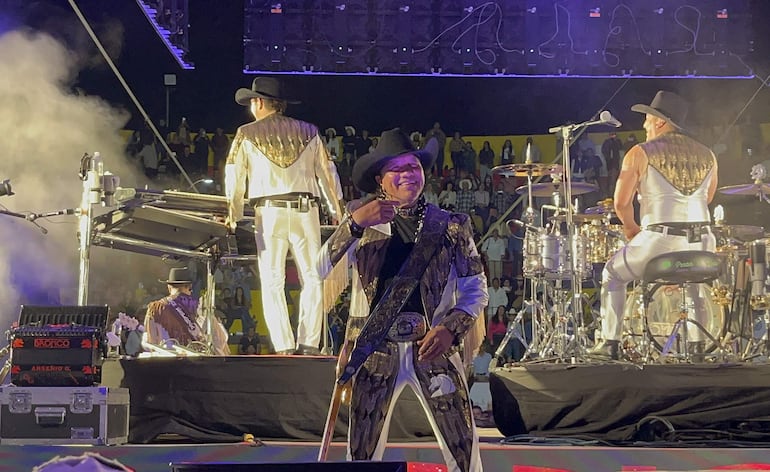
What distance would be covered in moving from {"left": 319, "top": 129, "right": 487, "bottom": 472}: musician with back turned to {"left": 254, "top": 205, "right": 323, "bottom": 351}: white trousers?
2.83 metres

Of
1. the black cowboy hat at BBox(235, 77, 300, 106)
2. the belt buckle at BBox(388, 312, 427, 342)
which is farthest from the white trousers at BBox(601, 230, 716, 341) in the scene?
the belt buckle at BBox(388, 312, 427, 342)

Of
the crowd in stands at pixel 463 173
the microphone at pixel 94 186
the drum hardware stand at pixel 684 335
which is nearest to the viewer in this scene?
the microphone at pixel 94 186

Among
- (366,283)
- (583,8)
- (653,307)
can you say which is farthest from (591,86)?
(366,283)

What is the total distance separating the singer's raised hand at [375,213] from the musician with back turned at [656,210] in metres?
3.83

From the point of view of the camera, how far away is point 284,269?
732 cm

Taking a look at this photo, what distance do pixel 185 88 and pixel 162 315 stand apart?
7.41 metres

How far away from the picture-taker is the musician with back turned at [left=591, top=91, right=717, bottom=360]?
7.66 metres

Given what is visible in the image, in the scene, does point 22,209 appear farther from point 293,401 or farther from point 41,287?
point 293,401

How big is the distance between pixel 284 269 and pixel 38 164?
6.59 m

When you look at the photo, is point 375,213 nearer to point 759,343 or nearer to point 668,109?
point 668,109

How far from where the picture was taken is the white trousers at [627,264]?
761 centimetres

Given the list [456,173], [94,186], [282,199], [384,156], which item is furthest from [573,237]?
[456,173]

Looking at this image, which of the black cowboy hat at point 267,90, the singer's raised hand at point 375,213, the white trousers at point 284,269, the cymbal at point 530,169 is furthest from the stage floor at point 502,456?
the cymbal at point 530,169

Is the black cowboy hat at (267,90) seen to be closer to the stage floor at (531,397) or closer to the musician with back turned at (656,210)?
the stage floor at (531,397)
